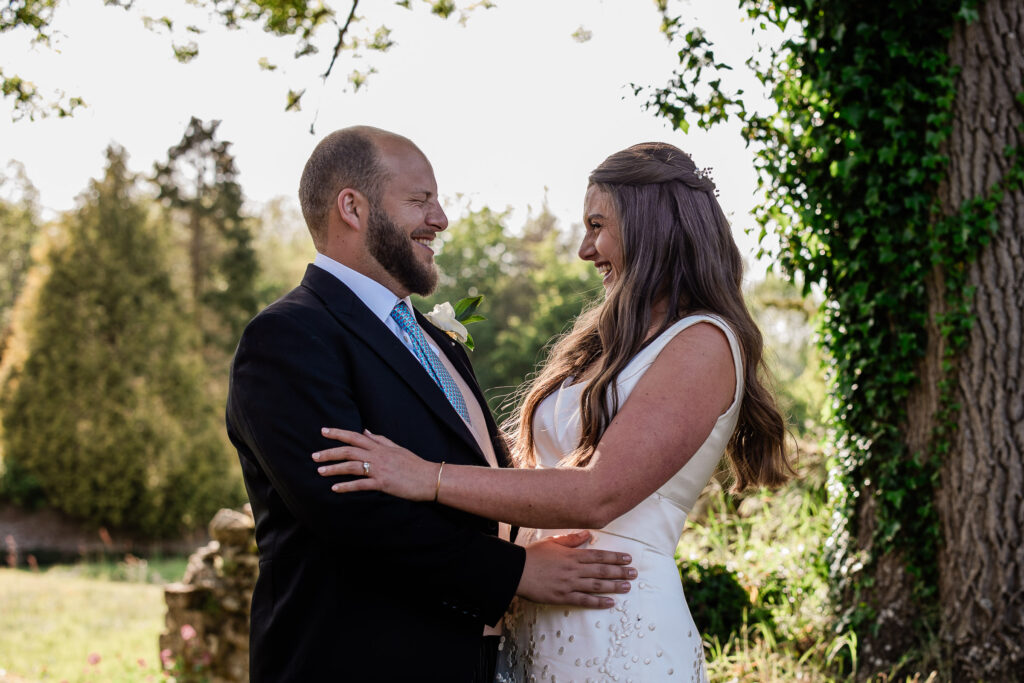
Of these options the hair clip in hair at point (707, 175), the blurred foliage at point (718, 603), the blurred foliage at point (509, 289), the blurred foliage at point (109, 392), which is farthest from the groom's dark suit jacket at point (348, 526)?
the blurred foliage at point (109, 392)

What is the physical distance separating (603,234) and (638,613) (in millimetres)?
1157

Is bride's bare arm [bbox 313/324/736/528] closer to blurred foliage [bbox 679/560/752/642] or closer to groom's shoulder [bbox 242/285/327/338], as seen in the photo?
groom's shoulder [bbox 242/285/327/338]

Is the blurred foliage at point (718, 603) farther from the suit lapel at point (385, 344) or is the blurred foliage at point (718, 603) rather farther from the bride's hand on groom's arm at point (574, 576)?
the suit lapel at point (385, 344)

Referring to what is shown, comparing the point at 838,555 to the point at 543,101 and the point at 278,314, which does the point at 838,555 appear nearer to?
the point at 278,314

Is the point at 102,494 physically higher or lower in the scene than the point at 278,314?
lower

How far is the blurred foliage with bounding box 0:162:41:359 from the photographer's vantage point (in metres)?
29.5

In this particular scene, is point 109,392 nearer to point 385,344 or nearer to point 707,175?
point 385,344

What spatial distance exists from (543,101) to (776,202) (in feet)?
11.4

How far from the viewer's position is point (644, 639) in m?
2.41

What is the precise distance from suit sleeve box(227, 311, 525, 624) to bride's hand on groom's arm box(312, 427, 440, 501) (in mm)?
23

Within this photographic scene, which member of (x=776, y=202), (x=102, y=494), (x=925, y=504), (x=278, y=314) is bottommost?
(x=102, y=494)

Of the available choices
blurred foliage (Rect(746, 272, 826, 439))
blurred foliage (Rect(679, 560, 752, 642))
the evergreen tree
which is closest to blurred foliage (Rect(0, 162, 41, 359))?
the evergreen tree

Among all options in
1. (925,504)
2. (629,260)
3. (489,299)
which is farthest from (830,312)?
(489,299)

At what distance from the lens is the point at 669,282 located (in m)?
2.66
